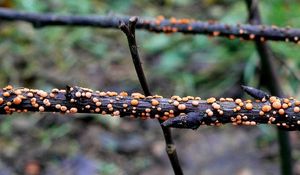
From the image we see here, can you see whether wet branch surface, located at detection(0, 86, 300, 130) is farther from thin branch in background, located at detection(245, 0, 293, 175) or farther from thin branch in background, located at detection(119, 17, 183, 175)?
thin branch in background, located at detection(245, 0, 293, 175)

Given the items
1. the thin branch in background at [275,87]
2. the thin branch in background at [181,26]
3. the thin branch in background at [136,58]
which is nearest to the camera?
the thin branch in background at [136,58]

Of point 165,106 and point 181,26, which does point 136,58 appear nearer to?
point 165,106

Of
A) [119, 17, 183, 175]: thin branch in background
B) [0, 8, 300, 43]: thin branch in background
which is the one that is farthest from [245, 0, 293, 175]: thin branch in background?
[119, 17, 183, 175]: thin branch in background

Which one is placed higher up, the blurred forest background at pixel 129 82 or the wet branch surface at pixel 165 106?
the blurred forest background at pixel 129 82

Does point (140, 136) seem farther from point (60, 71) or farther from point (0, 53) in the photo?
point (0, 53)

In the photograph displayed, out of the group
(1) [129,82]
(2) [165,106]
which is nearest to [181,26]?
(2) [165,106]

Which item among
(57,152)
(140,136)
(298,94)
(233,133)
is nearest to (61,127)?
(57,152)

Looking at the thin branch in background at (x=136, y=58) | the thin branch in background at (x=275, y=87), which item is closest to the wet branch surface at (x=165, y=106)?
the thin branch in background at (x=136, y=58)

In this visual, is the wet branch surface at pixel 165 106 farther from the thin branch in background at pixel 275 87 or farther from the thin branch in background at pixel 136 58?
the thin branch in background at pixel 275 87
